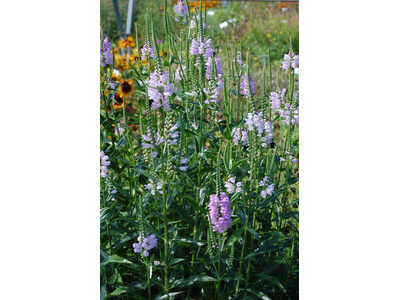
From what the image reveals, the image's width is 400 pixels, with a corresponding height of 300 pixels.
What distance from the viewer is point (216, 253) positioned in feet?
5.74

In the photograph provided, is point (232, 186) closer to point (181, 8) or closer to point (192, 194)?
point (192, 194)

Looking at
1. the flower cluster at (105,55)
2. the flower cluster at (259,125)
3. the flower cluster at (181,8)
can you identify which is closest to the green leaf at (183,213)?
the flower cluster at (259,125)

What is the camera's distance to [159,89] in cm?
146

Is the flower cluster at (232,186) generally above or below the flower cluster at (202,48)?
below

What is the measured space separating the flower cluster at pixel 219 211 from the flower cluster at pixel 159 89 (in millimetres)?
389

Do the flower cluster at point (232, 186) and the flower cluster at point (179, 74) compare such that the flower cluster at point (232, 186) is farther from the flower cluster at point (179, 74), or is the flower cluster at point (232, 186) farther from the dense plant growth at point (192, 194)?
the flower cluster at point (179, 74)

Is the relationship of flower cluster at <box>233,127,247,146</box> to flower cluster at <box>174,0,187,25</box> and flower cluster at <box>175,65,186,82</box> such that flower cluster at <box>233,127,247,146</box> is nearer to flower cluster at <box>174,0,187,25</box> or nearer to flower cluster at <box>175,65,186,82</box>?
flower cluster at <box>175,65,186,82</box>

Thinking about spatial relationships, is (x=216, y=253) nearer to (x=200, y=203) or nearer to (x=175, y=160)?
(x=200, y=203)

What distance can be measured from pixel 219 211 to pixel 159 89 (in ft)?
1.66

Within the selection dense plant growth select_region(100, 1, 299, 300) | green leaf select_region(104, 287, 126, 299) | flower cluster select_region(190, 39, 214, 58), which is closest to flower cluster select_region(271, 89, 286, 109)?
dense plant growth select_region(100, 1, 299, 300)

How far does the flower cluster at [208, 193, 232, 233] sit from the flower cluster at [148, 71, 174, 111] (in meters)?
0.39

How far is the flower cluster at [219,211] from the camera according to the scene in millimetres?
1461
